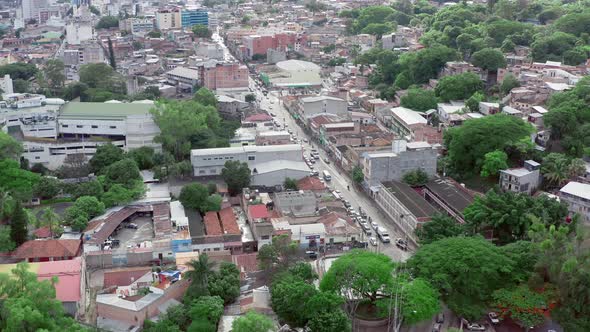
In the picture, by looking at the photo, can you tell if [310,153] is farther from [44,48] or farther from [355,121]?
[44,48]

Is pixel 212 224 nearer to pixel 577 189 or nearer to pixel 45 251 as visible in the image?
pixel 45 251

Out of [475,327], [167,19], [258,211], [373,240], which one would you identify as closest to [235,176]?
[258,211]

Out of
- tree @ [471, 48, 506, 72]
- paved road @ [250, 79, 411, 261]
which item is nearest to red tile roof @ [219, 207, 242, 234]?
paved road @ [250, 79, 411, 261]

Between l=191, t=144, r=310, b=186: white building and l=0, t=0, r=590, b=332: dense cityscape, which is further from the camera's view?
l=191, t=144, r=310, b=186: white building

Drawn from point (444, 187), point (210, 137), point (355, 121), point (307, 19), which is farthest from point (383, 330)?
point (307, 19)

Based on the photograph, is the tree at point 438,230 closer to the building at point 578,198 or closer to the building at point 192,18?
the building at point 578,198

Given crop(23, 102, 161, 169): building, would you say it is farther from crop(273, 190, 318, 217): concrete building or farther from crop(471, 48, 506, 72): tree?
crop(471, 48, 506, 72): tree
